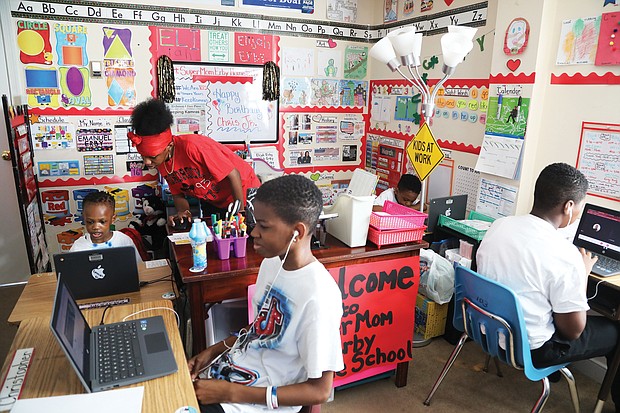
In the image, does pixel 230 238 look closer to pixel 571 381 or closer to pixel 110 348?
pixel 110 348

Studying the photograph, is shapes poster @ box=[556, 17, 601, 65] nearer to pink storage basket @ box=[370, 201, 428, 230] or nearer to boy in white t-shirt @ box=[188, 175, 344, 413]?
pink storage basket @ box=[370, 201, 428, 230]

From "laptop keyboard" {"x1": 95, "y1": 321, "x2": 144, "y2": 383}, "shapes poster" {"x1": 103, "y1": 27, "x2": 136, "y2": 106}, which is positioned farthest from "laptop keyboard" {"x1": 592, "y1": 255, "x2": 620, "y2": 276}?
"shapes poster" {"x1": 103, "y1": 27, "x2": 136, "y2": 106}

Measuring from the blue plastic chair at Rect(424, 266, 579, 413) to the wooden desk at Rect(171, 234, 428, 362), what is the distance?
1.53 ft

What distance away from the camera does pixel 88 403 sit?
1.09 meters

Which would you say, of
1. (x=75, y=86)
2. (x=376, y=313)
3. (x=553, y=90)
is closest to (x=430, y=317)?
(x=376, y=313)

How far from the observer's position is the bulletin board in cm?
240

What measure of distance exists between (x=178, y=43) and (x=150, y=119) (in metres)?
1.70

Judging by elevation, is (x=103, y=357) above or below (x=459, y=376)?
above

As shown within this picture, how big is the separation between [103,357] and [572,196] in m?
1.81

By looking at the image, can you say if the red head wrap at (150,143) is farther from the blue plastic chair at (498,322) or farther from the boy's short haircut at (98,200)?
the blue plastic chair at (498,322)

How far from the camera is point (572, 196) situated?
1804 millimetres

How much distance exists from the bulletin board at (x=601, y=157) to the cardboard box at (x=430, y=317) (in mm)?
1120

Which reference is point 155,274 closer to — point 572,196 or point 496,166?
point 572,196

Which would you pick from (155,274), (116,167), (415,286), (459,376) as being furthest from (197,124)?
(459,376)
